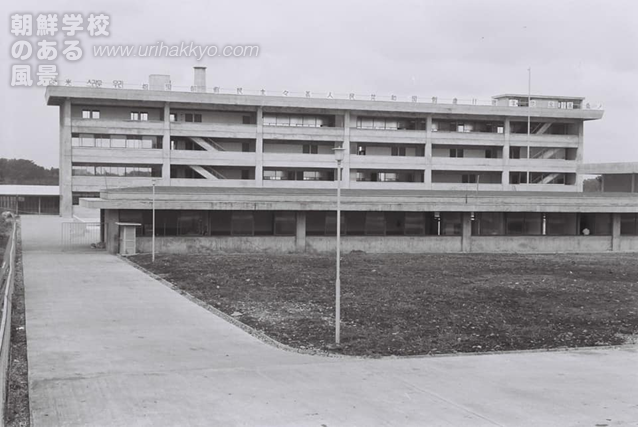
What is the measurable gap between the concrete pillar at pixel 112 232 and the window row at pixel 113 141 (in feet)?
103

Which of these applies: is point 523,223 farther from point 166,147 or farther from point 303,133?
point 166,147

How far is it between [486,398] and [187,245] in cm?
3233

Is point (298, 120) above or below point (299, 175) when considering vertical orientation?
above

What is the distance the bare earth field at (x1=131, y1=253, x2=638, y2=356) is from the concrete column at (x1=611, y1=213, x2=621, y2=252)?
40.5ft

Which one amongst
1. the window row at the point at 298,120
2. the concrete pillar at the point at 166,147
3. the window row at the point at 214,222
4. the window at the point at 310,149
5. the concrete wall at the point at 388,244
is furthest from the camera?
the window at the point at 310,149

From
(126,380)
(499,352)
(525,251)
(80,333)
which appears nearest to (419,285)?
(499,352)

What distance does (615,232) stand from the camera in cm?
5069

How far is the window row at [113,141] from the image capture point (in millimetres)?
73250

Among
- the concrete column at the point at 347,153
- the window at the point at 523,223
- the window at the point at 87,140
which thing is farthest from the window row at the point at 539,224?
the window at the point at 87,140

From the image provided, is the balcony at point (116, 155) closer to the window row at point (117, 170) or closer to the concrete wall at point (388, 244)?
the window row at point (117, 170)

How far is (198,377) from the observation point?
1347 cm

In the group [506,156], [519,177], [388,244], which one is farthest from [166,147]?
[519,177]

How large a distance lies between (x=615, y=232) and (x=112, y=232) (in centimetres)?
3386

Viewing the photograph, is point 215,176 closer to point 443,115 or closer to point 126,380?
point 443,115
